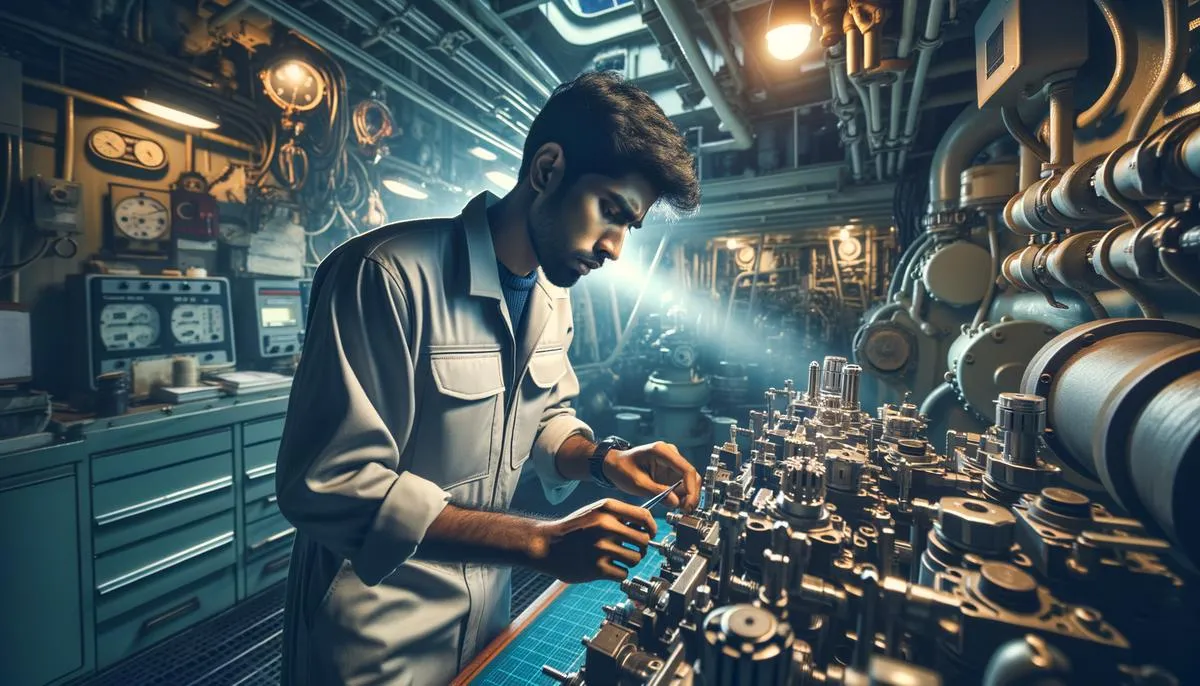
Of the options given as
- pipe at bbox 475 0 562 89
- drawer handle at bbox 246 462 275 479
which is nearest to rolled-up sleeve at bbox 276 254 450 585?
drawer handle at bbox 246 462 275 479

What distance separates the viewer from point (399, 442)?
1.19 metres

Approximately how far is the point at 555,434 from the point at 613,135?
3.54 feet

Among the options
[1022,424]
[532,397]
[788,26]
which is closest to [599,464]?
[532,397]

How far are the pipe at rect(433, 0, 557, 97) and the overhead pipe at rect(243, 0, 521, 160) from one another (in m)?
0.71

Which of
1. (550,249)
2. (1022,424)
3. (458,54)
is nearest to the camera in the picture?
(1022,424)

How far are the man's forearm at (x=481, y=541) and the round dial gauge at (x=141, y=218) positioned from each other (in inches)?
155

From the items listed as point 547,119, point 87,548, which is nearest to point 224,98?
point 87,548

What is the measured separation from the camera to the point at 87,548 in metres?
2.41

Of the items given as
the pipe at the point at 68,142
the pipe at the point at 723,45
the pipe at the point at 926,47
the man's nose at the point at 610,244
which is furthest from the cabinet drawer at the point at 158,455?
the pipe at the point at 926,47

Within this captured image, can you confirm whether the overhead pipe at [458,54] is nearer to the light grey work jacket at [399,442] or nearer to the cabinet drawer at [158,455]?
the light grey work jacket at [399,442]

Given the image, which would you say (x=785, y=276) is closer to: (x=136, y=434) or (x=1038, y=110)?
(x=1038, y=110)

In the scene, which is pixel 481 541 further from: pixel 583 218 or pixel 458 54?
pixel 458 54

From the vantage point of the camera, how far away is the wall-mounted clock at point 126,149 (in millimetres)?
3170

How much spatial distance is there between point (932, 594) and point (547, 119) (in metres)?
1.52
